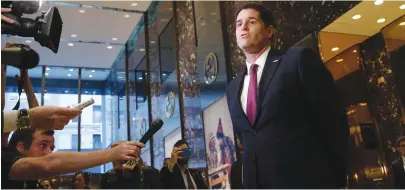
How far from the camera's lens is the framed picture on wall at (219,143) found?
137 inches

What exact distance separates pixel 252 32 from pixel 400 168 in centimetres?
155

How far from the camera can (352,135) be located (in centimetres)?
269

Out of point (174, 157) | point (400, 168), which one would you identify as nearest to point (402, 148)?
point (400, 168)

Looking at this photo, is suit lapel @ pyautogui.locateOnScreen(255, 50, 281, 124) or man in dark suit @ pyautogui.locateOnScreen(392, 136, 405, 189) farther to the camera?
man in dark suit @ pyautogui.locateOnScreen(392, 136, 405, 189)

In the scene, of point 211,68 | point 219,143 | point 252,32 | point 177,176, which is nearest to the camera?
point 252,32

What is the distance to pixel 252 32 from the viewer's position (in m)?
1.31

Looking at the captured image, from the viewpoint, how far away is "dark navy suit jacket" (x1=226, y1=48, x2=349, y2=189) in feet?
3.51

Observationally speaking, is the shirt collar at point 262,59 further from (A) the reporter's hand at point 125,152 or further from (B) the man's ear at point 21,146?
(B) the man's ear at point 21,146

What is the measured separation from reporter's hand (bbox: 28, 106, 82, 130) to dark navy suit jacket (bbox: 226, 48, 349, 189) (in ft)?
1.76

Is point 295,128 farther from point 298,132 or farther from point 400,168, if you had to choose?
point 400,168

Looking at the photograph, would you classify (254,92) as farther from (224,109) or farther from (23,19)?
(224,109)

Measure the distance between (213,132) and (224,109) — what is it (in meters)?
0.31

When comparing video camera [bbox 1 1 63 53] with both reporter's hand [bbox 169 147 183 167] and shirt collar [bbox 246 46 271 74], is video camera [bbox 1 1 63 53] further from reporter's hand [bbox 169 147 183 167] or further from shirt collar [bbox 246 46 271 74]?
reporter's hand [bbox 169 147 183 167]

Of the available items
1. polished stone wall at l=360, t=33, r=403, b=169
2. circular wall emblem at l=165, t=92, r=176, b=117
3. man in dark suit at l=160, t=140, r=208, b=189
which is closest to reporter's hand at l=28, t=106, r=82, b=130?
man in dark suit at l=160, t=140, r=208, b=189
